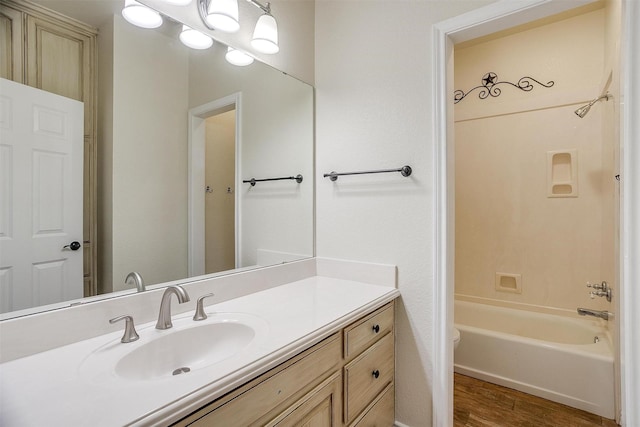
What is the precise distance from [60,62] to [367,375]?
5.15 ft

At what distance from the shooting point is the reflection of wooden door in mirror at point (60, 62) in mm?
870

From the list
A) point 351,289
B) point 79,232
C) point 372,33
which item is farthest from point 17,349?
point 372,33

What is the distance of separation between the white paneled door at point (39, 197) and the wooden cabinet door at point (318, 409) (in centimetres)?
77

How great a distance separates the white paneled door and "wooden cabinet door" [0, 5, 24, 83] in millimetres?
31

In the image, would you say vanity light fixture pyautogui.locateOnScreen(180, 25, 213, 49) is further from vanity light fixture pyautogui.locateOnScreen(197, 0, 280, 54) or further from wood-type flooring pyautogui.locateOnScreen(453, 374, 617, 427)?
wood-type flooring pyautogui.locateOnScreen(453, 374, 617, 427)

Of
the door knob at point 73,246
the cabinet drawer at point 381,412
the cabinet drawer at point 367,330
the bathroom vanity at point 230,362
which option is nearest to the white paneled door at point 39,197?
the door knob at point 73,246

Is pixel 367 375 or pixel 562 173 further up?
pixel 562 173

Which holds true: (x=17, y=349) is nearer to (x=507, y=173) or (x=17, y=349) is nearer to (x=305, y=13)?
(x=305, y=13)

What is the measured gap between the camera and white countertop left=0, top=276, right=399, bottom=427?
0.61 metres

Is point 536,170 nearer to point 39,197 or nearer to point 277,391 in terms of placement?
point 277,391

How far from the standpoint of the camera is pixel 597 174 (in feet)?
7.38

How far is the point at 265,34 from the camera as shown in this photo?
1.48 meters

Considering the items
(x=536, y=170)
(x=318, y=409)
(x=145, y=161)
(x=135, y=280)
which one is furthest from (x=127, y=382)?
(x=536, y=170)

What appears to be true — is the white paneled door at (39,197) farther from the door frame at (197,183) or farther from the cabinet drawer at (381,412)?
the cabinet drawer at (381,412)
